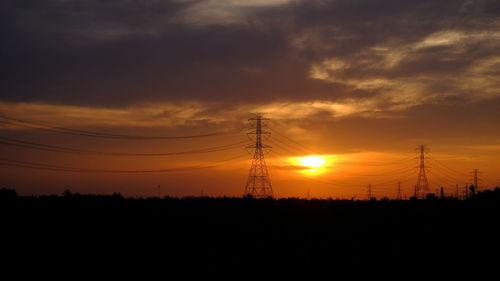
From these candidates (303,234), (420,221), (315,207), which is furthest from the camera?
(315,207)

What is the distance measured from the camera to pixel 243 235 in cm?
4669

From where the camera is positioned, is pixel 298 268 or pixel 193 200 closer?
pixel 298 268

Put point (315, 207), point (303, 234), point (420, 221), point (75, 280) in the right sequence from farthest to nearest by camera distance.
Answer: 1. point (315, 207)
2. point (420, 221)
3. point (303, 234)
4. point (75, 280)

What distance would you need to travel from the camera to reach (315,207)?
64.4 m

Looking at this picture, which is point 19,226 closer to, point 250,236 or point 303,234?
point 250,236

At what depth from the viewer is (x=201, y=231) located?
159 ft

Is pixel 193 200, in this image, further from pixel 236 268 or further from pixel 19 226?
pixel 236 268

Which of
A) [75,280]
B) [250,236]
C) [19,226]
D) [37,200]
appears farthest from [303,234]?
[37,200]

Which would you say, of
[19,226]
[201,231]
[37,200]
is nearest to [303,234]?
[201,231]

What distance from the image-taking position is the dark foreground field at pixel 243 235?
38156 mm

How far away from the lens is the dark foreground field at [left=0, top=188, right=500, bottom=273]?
1502 inches

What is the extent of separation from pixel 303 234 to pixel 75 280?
2087cm

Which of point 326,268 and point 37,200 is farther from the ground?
point 37,200

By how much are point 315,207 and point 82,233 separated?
28219 millimetres
